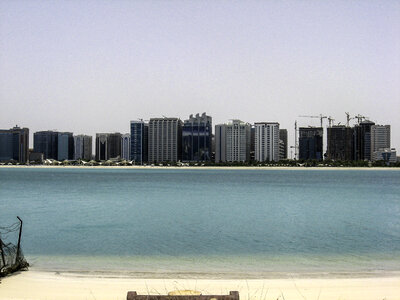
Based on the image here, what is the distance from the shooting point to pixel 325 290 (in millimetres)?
11906

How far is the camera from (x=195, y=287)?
484 inches

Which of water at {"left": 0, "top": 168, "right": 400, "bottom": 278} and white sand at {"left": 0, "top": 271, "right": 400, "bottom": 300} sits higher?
white sand at {"left": 0, "top": 271, "right": 400, "bottom": 300}

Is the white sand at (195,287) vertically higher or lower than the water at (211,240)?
higher

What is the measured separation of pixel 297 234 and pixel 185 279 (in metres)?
12.2

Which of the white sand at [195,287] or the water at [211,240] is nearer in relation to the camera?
the white sand at [195,287]

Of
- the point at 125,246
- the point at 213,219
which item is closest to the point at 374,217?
the point at 213,219

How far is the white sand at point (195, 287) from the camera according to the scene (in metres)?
11.3

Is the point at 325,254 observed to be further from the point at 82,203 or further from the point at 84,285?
the point at 82,203

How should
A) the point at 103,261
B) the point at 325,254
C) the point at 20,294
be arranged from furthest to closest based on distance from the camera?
1. the point at 325,254
2. the point at 103,261
3. the point at 20,294

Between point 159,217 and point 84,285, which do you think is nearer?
point 84,285

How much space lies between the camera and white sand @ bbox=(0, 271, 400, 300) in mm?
11289

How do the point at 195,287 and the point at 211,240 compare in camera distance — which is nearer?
the point at 195,287

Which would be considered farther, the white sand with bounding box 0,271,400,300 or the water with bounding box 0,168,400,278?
the water with bounding box 0,168,400,278

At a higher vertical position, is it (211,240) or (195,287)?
(195,287)
